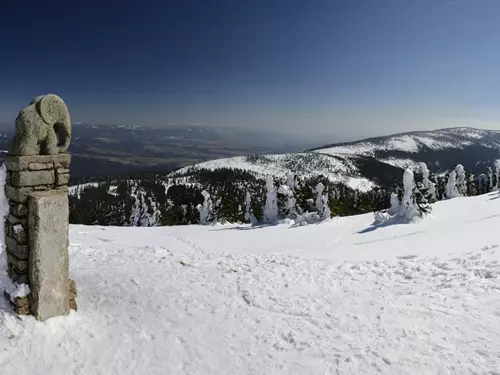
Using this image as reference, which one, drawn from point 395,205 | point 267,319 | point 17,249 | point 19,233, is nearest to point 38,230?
point 19,233

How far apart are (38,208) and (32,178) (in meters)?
0.74

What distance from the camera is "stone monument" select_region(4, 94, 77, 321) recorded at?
7.77 m

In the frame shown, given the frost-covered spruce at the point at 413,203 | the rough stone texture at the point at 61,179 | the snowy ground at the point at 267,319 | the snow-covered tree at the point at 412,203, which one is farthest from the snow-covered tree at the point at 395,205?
the rough stone texture at the point at 61,179

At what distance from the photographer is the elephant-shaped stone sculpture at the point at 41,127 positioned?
7.74 meters

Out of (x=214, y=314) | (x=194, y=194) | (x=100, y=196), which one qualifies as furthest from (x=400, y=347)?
(x=100, y=196)

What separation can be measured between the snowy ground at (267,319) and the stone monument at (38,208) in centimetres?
58

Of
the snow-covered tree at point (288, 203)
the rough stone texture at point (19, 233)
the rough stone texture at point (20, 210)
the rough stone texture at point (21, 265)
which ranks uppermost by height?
the rough stone texture at point (20, 210)

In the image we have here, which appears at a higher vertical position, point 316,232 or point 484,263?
point 484,263

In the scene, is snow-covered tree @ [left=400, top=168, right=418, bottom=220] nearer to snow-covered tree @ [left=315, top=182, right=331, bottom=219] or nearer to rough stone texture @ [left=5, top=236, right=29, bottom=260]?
snow-covered tree @ [left=315, top=182, right=331, bottom=219]

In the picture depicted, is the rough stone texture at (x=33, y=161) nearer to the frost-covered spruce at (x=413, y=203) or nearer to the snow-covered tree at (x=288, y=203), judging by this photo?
the frost-covered spruce at (x=413, y=203)

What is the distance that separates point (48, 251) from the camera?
8.02 m

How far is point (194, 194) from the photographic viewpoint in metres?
159

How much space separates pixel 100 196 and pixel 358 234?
16069 cm

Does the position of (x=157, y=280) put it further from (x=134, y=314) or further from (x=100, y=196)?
(x=100, y=196)
